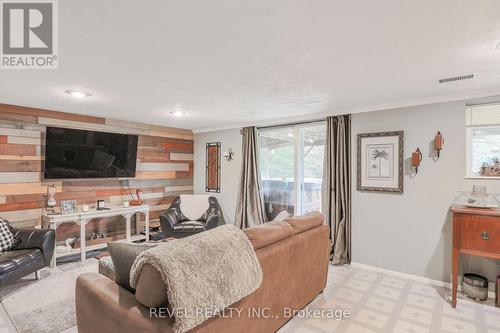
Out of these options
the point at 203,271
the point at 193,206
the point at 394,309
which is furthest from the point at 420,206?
the point at 193,206

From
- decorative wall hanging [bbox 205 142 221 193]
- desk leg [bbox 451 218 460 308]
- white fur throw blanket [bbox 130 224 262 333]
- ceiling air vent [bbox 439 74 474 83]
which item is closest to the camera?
white fur throw blanket [bbox 130 224 262 333]

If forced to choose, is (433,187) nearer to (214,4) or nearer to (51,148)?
(214,4)

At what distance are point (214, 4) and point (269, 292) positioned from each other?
204 cm

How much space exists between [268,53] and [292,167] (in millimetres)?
2921

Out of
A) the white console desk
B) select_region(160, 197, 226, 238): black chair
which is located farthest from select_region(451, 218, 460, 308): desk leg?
the white console desk

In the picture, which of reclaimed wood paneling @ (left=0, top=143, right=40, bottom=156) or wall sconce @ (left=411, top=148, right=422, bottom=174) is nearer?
wall sconce @ (left=411, top=148, right=422, bottom=174)

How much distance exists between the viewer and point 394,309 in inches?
107

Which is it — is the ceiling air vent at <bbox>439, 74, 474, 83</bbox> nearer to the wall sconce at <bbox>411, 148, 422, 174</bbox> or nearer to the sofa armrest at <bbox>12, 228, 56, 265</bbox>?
the wall sconce at <bbox>411, 148, 422, 174</bbox>

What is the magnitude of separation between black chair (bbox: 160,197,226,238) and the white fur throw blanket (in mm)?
2924

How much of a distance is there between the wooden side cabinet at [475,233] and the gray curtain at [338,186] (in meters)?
1.36

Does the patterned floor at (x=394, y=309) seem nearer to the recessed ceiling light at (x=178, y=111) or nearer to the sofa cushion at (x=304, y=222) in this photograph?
the sofa cushion at (x=304, y=222)

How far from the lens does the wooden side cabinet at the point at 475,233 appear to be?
265 centimetres

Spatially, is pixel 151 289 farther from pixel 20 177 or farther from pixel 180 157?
pixel 180 157

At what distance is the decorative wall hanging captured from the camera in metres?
5.84
